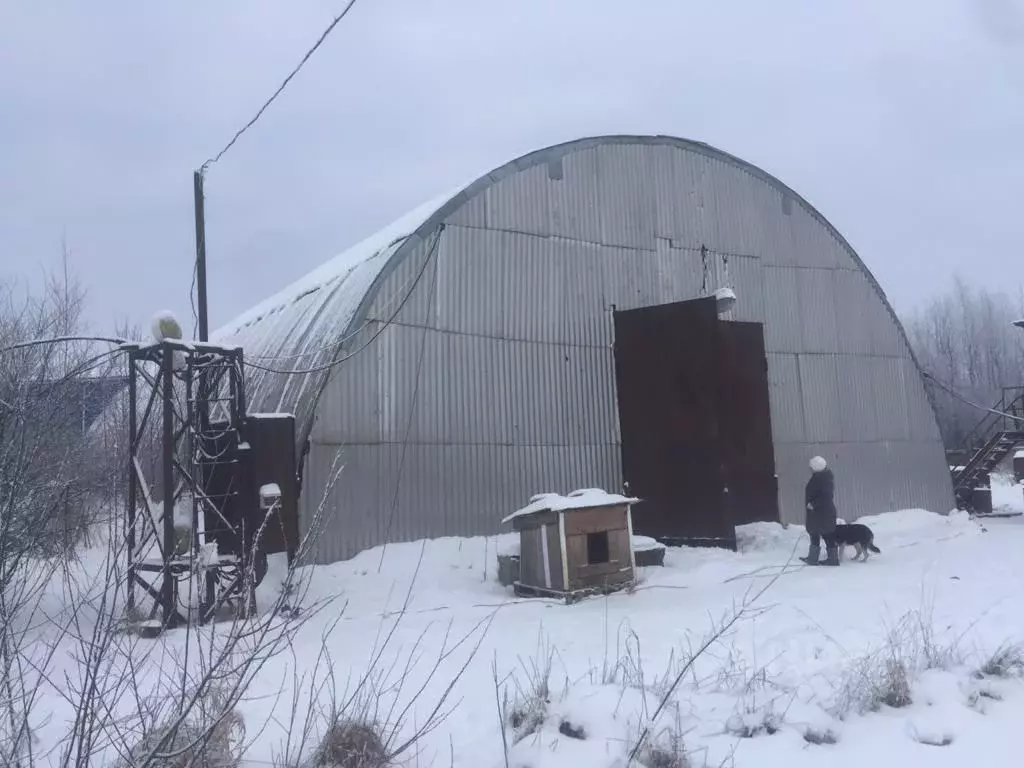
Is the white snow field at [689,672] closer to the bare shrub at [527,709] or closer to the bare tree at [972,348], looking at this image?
the bare shrub at [527,709]

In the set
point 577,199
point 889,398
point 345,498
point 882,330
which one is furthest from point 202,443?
point 882,330

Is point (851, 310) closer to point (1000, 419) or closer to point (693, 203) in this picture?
point (693, 203)

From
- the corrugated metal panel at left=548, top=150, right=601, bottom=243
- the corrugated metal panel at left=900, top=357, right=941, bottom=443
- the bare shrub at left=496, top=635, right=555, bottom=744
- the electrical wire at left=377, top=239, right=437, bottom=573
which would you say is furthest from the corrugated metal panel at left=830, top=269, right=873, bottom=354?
the bare shrub at left=496, top=635, right=555, bottom=744

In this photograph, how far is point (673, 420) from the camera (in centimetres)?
1459

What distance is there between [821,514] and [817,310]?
6.54 meters

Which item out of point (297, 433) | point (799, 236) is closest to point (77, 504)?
point (297, 433)

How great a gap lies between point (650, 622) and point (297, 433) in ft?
20.3

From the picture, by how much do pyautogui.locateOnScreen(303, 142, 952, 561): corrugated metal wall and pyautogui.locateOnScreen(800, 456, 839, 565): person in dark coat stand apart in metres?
3.52

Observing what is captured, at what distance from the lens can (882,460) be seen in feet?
58.8

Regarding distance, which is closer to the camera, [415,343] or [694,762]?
[694,762]

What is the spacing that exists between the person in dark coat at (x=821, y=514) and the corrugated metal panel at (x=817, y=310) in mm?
5334

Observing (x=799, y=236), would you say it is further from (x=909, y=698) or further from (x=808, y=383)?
(x=909, y=698)

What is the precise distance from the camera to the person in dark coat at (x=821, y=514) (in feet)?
41.1

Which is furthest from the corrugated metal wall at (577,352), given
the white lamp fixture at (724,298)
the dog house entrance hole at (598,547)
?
the dog house entrance hole at (598,547)
